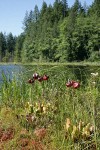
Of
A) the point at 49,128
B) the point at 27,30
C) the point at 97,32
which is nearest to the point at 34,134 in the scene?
the point at 49,128

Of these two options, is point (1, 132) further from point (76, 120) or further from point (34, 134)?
point (76, 120)

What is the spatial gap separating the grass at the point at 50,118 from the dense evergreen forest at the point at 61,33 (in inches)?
3088

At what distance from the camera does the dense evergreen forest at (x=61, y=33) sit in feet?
331

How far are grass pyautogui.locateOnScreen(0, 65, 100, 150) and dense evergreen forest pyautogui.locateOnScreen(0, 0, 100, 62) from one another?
257ft

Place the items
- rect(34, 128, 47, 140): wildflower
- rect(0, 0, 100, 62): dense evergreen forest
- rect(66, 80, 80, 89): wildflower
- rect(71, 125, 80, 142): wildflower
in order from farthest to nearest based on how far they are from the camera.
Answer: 1. rect(0, 0, 100, 62): dense evergreen forest
2. rect(66, 80, 80, 89): wildflower
3. rect(34, 128, 47, 140): wildflower
4. rect(71, 125, 80, 142): wildflower

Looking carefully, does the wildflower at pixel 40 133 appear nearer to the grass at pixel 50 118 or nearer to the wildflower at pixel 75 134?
the grass at pixel 50 118

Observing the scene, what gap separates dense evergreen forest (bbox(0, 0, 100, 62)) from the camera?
10081 cm

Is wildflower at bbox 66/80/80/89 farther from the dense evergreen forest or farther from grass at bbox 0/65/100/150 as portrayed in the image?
the dense evergreen forest

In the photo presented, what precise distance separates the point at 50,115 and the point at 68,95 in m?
0.50

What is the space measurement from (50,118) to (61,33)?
10466 cm

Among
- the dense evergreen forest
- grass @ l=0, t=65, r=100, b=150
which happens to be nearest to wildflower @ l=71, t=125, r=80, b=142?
grass @ l=0, t=65, r=100, b=150

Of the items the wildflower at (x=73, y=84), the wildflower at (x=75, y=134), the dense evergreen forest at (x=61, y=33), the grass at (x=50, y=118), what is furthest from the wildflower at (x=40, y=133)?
the dense evergreen forest at (x=61, y=33)

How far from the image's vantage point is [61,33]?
110 m

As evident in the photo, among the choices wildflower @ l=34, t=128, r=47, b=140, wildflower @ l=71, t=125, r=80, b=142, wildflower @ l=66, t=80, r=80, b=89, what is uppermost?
wildflower @ l=66, t=80, r=80, b=89
